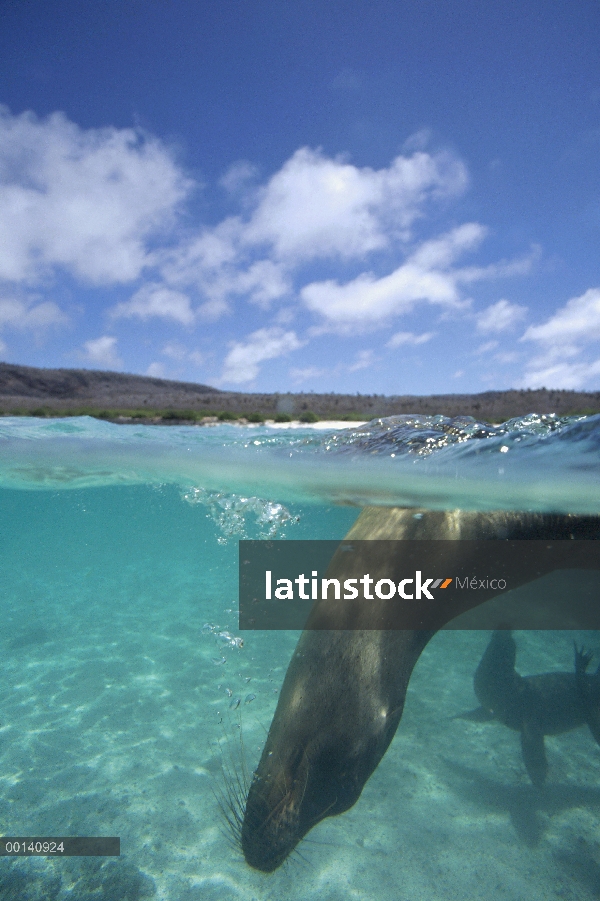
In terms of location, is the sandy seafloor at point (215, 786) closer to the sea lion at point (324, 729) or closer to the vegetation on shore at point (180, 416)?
the sea lion at point (324, 729)

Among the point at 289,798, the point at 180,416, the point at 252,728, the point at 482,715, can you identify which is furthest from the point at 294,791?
the point at 180,416

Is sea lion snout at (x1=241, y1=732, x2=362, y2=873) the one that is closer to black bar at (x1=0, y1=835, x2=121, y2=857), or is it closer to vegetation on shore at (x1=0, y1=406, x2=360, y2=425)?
black bar at (x1=0, y1=835, x2=121, y2=857)

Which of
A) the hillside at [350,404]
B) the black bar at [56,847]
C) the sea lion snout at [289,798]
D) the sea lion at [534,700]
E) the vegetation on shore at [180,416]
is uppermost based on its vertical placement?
the hillside at [350,404]

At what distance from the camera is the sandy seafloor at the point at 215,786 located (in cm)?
459

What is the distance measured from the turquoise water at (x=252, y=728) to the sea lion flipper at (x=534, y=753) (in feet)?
0.92

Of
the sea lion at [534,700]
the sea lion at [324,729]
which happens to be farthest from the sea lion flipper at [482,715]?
the sea lion at [324,729]

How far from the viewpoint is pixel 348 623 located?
4.02 m

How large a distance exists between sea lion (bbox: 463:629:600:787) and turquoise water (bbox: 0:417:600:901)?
658 mm

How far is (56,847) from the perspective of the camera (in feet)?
15.1

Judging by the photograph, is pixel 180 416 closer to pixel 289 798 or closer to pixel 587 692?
pixel 587 692

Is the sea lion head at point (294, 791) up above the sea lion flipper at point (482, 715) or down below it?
above

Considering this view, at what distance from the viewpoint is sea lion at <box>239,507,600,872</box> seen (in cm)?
337

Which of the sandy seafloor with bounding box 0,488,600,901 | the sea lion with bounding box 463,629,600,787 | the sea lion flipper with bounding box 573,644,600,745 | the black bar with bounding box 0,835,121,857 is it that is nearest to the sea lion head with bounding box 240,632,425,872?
the sandy seafloor with bounding box 0,488,600,901

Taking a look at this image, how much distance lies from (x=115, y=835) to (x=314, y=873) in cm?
205
